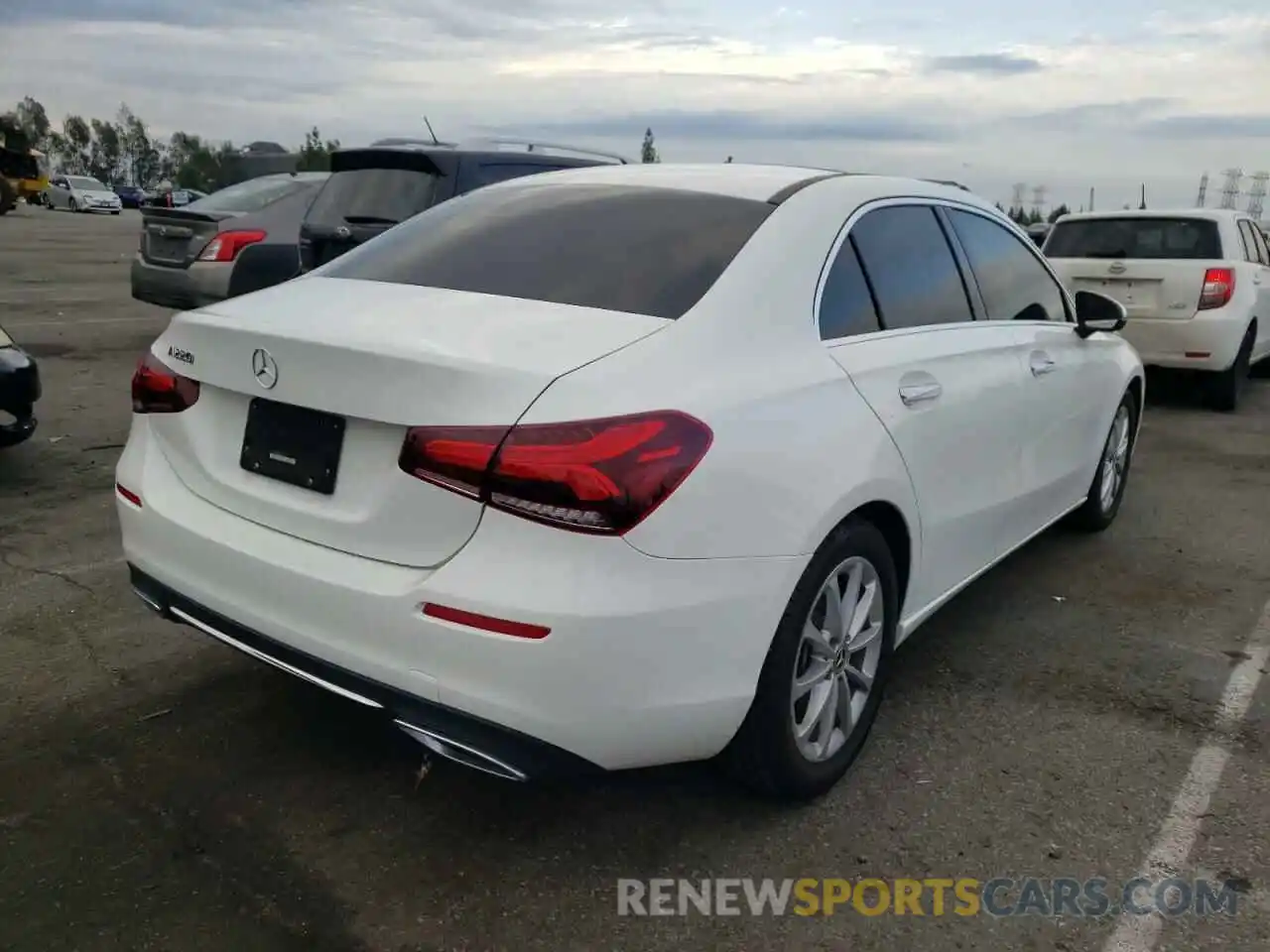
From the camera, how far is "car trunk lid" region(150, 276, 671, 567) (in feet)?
7.69

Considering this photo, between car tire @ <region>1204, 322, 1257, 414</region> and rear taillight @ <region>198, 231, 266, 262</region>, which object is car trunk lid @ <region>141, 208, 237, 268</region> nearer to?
rear taillight @ <region>198, 231, 266, 262</region>

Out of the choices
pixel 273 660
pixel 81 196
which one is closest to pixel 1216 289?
pixel 273 660

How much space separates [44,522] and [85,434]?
71.2 inches

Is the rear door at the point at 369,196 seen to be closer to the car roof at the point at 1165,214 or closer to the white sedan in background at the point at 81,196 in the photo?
the car roof at the point at 1165,214

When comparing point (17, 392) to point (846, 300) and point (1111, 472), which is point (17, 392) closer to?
point (846, 300)

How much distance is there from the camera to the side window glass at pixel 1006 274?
4.00m

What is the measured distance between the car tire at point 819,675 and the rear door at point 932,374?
29cm

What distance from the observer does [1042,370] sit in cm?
420

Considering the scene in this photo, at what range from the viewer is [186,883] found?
2.54 metres

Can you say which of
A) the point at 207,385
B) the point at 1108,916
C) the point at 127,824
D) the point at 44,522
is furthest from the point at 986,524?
the point at 44,522

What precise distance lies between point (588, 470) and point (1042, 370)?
8.40 feet

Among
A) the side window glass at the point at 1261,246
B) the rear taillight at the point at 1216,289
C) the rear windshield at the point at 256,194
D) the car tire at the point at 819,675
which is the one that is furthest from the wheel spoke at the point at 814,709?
the side window glass at the point at 1261,246

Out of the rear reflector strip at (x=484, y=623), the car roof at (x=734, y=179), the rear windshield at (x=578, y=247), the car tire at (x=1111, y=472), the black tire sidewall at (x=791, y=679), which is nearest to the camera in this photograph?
the rear reflector strip at (x=484, y=623)

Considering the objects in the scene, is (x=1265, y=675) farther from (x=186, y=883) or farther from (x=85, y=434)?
(x=85, y=434)
